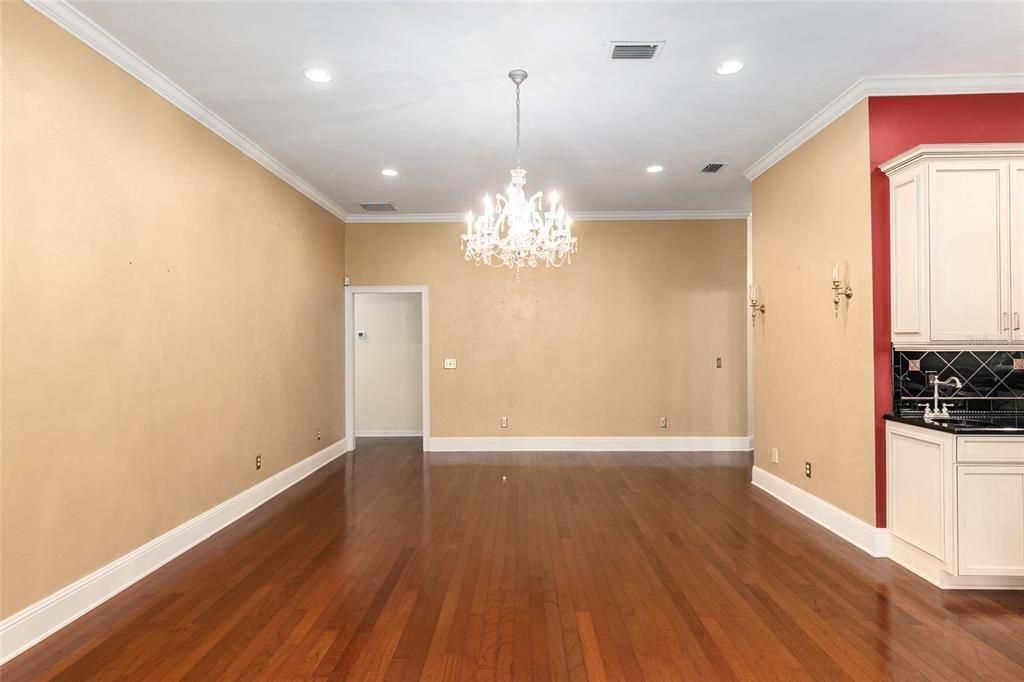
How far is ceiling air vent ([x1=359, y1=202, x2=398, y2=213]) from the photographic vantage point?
21.6 feet

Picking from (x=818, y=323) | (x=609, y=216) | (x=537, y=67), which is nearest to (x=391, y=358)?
(x=609, y=216)

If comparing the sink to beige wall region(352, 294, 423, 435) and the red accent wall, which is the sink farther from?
beige wall region(352, 294, 423, 435)

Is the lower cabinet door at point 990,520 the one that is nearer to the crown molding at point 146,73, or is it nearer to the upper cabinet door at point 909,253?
the upper cabinet door at point 909,253

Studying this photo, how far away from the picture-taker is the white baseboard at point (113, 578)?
243 centimetres

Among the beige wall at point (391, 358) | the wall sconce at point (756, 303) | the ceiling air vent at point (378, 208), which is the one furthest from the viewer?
the beige wall at point (391, 358)

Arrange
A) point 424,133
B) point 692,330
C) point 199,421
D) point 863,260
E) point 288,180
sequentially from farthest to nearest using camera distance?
point 692,330 < point 288,180 < point 424,133 < point 199,421 < point 863,260

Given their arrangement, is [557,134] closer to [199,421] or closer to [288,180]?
[288,180]

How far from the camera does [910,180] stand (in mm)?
3297

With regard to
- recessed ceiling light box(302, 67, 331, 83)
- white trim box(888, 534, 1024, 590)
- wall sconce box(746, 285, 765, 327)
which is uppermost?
recessed ceiling light box(302, 67, 331, 83)

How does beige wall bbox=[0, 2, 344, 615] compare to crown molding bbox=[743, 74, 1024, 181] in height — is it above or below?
below

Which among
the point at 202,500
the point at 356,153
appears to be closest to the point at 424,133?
the point at 356,153

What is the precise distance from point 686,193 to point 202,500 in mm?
5726

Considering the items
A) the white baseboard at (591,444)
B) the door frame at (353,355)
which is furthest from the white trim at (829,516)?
the door frame at (353,355)

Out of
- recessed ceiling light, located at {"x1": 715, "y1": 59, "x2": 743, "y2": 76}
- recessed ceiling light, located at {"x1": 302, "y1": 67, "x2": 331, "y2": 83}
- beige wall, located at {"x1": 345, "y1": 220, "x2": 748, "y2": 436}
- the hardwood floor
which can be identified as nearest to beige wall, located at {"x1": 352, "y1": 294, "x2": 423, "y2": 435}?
beige wall, located at {"x1": 345, "y1": 220, "x2": 748, "y2": 436}
